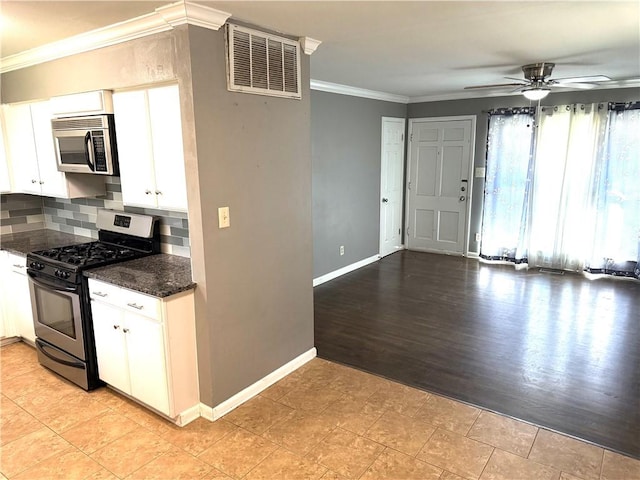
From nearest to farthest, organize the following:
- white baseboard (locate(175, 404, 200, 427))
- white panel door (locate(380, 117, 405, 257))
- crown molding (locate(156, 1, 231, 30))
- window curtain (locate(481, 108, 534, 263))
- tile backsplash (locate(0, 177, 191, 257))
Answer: crown molding (locate(156, 1, 231, 30)), white baseboard (locate(175, 404, 200, 427)), tile backsplash (locate(0, 177, 191, 257)), window curtain (locate(481, 108, 534, 263)), white panel door (locate(380, 117, 405, 257))

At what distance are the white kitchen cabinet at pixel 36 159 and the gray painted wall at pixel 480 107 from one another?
16.1 feet

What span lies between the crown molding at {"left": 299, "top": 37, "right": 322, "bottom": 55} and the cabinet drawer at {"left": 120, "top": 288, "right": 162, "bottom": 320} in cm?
190

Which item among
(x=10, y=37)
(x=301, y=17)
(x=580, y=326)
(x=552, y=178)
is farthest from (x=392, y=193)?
(x=10, y=37)

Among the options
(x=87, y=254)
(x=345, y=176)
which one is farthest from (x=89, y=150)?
(x=345, y=176)

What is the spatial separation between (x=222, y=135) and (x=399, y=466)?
2.07 metres

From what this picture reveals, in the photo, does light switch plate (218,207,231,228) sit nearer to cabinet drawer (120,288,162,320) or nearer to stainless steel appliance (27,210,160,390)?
cabinet drawer (120,288,162,320)

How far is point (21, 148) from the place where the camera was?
3750 mm

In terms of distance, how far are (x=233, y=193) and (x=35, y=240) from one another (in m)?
2.24

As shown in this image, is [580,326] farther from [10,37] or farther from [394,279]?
[10,37]

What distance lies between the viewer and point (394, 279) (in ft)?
18.9

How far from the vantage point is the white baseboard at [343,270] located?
556 cm

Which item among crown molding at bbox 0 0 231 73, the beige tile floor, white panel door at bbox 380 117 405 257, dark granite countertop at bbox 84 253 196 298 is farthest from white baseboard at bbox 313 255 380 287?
crown molding at bbox 0 0 231 73

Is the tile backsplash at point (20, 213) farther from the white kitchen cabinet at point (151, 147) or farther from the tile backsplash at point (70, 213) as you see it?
the white kitchen cabinet at point (151, 147)

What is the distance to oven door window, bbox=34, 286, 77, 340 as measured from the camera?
298 cm
